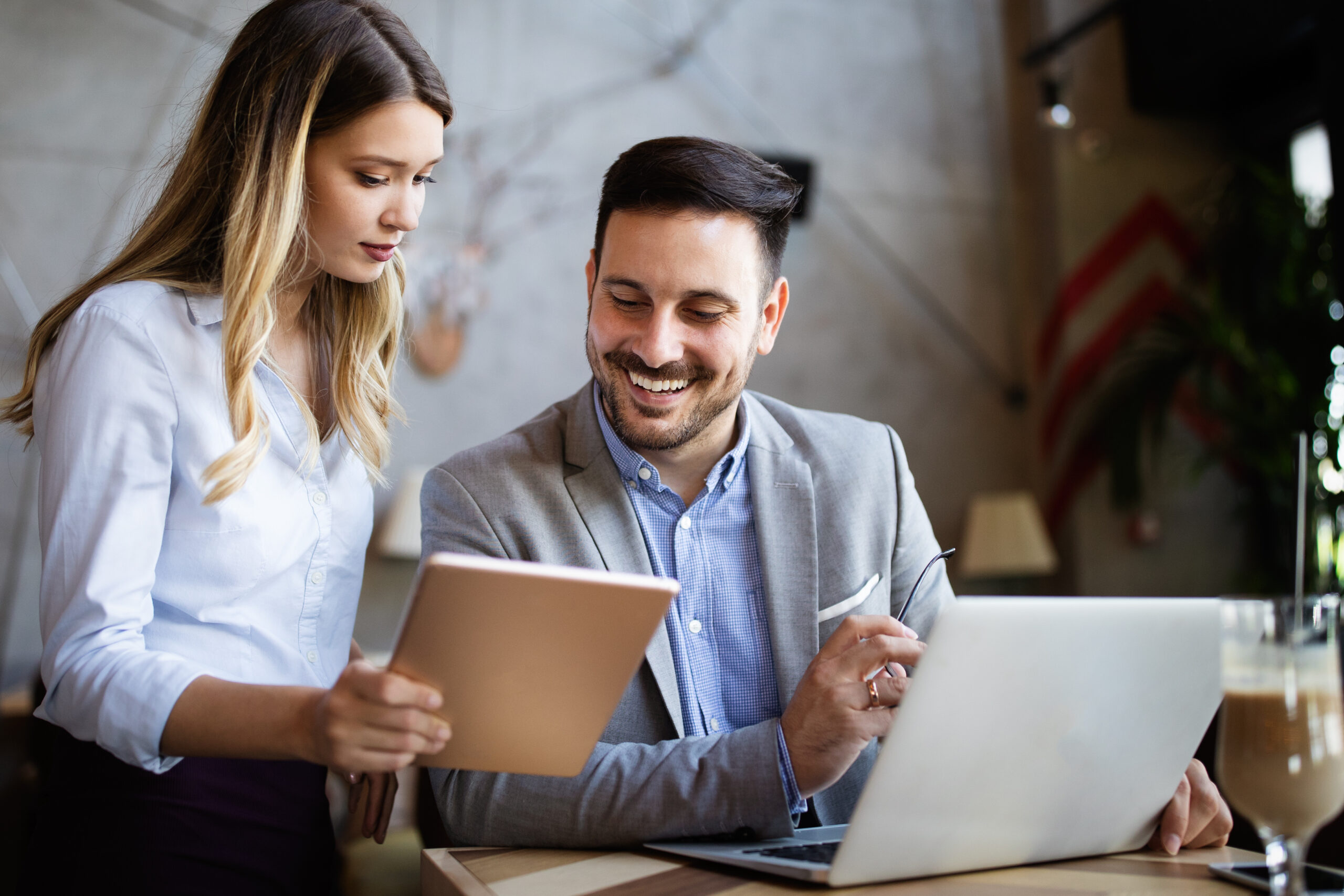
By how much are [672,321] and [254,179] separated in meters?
0.56

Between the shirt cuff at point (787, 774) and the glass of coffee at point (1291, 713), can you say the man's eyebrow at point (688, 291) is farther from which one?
the glass of coffee at point (1291, 713)

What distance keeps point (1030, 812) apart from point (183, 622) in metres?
0.89

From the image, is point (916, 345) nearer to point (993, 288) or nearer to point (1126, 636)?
point (993, 288)

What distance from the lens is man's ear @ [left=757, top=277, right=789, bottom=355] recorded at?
1.60 m

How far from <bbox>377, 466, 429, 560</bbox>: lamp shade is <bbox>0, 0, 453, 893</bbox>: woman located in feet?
7.45

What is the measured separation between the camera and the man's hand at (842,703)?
1.09 metres

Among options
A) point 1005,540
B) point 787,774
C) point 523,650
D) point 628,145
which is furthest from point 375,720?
point 628,145

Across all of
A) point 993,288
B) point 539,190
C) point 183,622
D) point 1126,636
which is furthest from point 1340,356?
point 183,622

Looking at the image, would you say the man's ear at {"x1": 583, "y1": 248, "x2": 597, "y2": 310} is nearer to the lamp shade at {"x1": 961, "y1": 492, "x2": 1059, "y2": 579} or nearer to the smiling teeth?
the smiling teeth

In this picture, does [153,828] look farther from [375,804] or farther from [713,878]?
[713,878]

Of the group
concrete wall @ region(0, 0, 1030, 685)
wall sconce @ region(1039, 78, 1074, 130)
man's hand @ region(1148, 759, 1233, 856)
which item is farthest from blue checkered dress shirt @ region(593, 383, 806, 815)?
wall sconce @ region(1039, 78, 1074, 130)

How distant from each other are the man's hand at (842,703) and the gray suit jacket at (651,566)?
1.6 inches

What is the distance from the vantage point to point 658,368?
1.47 meters

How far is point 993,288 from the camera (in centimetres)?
484
